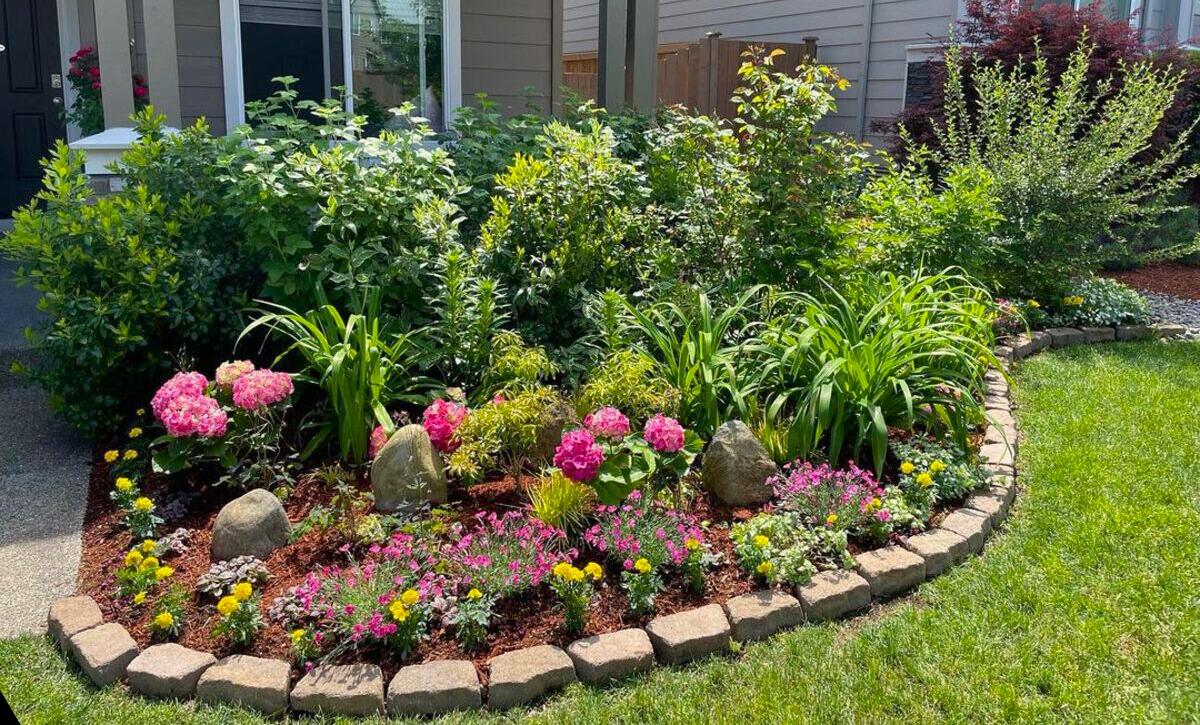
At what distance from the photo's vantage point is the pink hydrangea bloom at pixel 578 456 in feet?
10.6

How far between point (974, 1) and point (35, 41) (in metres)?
8.64

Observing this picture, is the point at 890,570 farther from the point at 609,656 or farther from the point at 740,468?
the point at 609,656

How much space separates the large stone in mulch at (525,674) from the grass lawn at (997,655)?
0.05 m

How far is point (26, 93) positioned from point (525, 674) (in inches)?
354

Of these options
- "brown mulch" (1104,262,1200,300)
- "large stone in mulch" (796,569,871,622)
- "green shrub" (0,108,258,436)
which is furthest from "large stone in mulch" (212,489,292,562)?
"brown mulch" (1104,262,1200,300)

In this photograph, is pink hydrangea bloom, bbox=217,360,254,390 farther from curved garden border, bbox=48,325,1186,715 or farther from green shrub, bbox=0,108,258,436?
curved garden border, bbox=48,325,1186,715

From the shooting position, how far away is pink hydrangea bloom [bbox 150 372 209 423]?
363 centimetres

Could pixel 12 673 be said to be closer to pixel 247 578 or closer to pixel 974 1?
pixel 247 578

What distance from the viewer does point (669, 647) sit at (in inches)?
110

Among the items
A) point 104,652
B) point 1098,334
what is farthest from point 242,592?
point 1098,334

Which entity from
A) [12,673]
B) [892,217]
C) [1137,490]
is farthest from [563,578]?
[892,217]

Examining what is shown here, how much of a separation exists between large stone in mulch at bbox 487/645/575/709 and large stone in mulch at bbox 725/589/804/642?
1.81 feet

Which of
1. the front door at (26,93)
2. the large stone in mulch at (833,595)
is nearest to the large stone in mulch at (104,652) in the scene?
the large stone in mulch at (833,595)

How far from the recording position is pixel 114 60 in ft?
17.4
